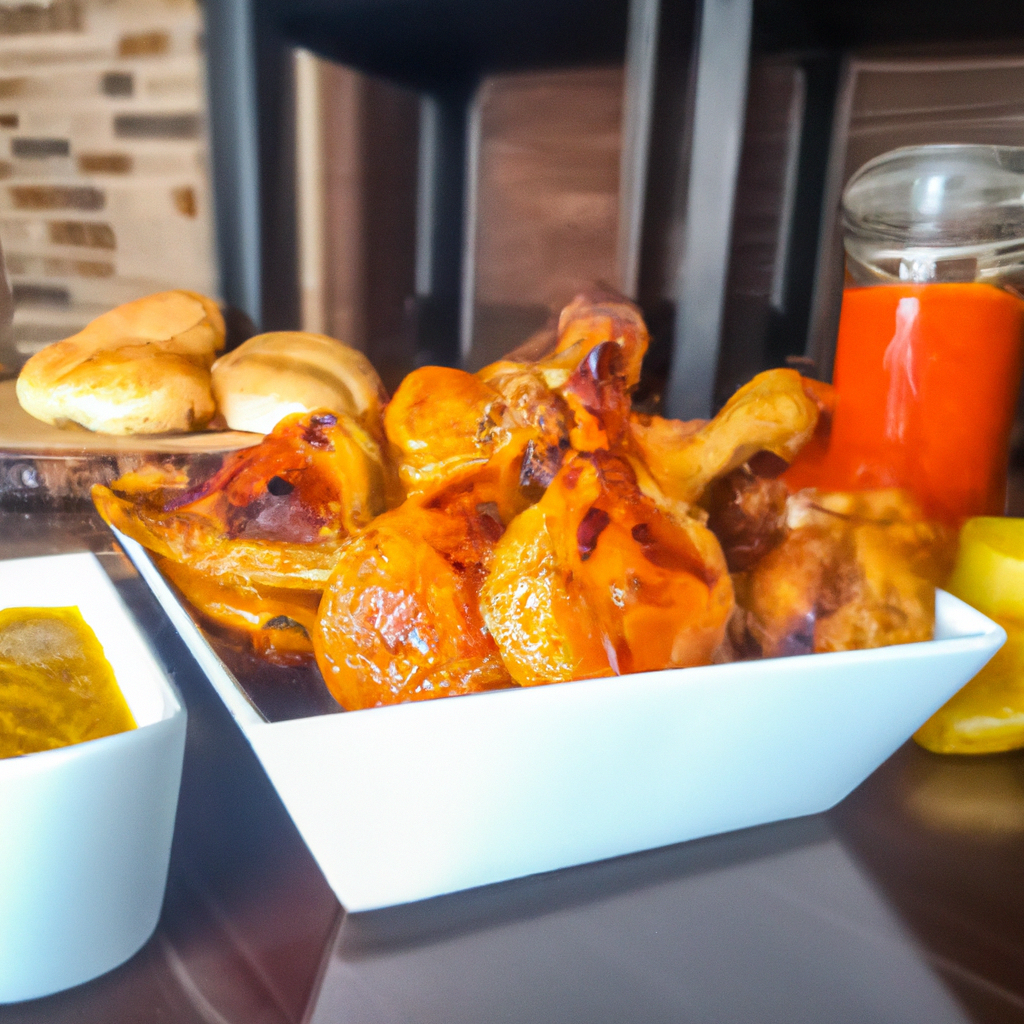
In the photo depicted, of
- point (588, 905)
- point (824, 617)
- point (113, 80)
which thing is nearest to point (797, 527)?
point (824, 617)

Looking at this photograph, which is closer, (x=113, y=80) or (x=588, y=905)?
(x=588, y=905)

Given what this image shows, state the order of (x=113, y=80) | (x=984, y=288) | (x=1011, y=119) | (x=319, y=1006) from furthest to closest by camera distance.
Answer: (x=113, y=80) → (x=1011, y=119) → (x=984, y=288) → (x=319, y=1006)

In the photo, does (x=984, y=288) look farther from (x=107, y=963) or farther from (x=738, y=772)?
(x=107, y=963)

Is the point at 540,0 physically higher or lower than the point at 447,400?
higher

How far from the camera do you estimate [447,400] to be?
282mm

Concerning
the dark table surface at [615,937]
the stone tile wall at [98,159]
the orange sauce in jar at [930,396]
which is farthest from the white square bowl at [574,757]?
the stone tile wall at [98,159]

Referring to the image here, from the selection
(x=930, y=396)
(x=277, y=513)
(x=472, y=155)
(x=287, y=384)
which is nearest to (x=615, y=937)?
(x=277, y=513)

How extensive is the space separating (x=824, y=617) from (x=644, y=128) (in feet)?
1.70

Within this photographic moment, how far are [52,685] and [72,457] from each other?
12.4 inches

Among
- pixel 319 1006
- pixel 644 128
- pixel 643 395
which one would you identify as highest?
pixel 644 128

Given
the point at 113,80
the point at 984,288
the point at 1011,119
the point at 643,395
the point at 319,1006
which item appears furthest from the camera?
the point at 113,80

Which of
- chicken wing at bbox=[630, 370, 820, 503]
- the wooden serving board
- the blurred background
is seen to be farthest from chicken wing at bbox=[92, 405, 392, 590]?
the blurred background

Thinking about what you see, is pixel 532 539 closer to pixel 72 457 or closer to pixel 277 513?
pixel 277 513

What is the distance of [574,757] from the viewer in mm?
195
